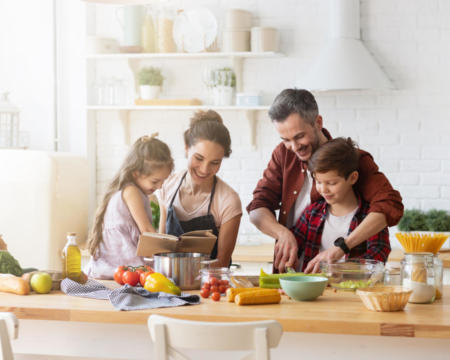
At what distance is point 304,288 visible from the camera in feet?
7.36

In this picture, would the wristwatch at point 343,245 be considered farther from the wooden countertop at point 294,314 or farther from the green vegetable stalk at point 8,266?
the green vegetable stalk at point 8,266

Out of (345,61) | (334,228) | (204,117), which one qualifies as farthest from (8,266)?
(345,61)

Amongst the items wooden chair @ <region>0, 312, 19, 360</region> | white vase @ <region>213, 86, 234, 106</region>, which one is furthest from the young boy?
white vase @ <region>213, 86, 234, 106</region>

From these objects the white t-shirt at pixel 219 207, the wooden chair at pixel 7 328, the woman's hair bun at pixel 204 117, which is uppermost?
the woman's hair bun at pixel 204 117

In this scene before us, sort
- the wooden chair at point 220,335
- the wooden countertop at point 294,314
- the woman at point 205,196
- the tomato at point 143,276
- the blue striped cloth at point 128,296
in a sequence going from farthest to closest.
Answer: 1. the woman at point 205,196
2. the tomato at point 143,276
3. the blue striped cloth at point 128,296
4. the wooden countertop at point 294,314
5. the wooden chair at point 220,335

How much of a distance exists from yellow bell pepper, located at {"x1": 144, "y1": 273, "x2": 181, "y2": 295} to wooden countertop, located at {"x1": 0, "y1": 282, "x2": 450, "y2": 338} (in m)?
0.13

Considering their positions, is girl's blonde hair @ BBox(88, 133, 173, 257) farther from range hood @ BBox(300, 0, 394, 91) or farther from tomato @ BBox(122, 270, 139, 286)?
range hood @ BBox(300, 0, 394, 91)

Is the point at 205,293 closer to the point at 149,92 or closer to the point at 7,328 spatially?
the point at 7,328

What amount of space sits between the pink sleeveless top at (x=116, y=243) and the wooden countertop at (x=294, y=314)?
0.48 m

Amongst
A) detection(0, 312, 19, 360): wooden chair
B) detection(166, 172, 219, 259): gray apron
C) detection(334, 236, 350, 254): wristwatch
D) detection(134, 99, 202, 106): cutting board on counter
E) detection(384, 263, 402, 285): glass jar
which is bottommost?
detection(0, 312, 19, 360): wooden chair

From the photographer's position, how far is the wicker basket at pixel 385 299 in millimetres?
2092

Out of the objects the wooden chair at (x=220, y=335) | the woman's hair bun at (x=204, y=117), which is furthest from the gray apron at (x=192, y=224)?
the wooden chair at (x=220, y=335)

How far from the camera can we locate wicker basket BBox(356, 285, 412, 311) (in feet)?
6.86

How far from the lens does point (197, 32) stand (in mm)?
4910
